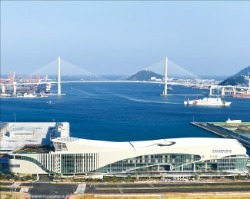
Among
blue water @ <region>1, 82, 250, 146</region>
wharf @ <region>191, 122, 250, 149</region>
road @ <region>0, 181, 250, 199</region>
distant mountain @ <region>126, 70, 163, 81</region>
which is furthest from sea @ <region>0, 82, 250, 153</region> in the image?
distant mountain @ <region>126, 70, 163, 81</region>

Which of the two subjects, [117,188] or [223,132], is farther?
[223,132]

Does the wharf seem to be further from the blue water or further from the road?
the road

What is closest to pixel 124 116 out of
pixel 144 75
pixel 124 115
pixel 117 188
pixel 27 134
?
pixel 124 115

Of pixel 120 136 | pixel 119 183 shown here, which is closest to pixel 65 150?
pixel 119 183

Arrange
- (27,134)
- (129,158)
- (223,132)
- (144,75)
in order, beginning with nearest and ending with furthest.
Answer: (129,158), (27,134), (223,132), (144,75)

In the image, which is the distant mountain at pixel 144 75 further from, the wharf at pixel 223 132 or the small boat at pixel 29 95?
the wharf at pixel 223 132

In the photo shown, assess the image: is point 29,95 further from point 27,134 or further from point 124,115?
point 27,134

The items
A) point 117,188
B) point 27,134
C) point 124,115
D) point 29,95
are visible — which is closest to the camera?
point 117,188
